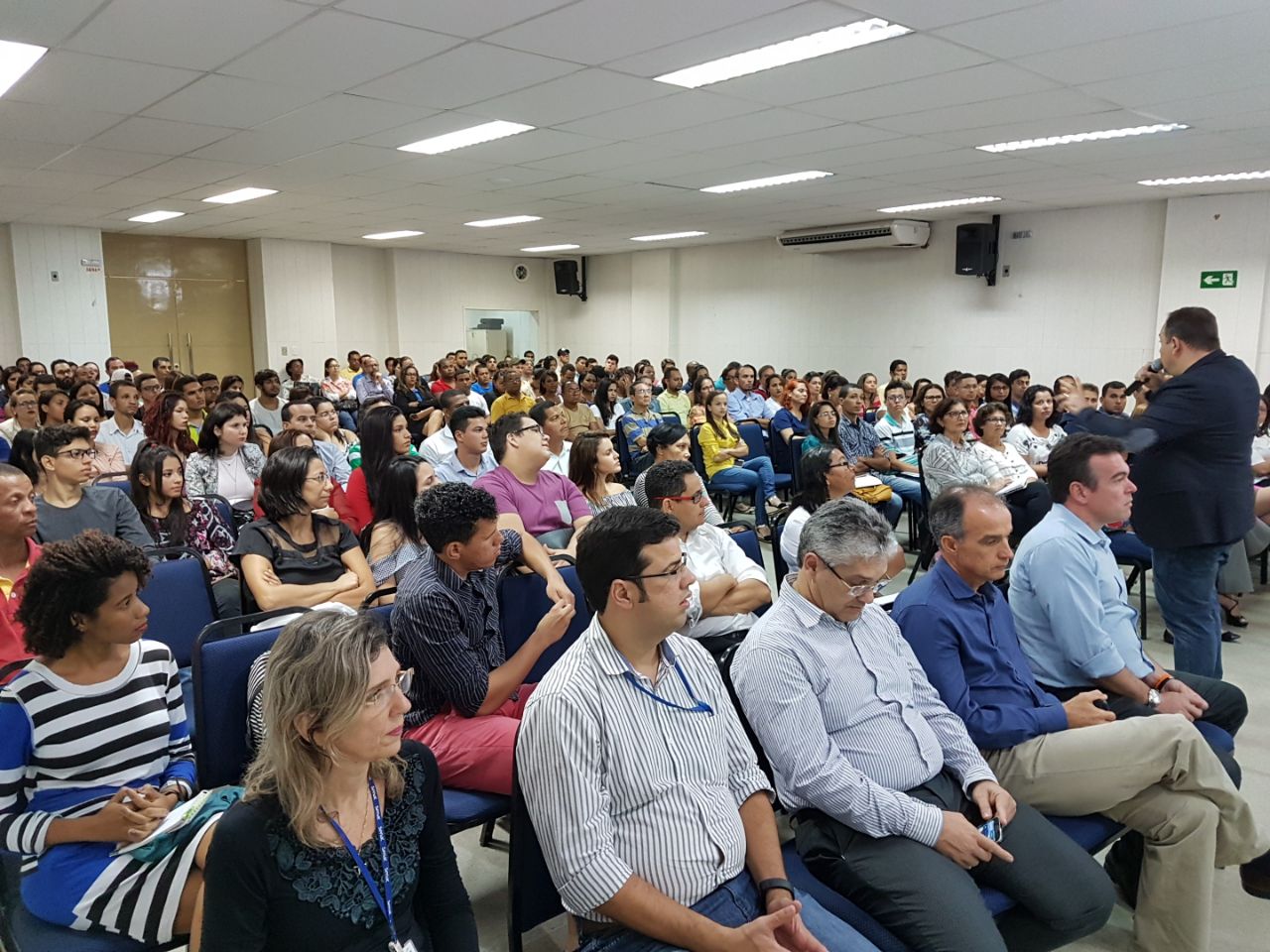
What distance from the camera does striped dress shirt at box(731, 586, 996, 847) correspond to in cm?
186

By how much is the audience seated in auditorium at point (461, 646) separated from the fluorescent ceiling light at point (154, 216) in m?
10.0

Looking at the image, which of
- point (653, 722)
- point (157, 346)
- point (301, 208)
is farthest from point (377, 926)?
point (157, 346)

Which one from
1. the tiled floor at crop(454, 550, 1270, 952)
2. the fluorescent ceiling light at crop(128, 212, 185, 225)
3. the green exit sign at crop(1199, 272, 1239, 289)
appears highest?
the fluorescent ceiling light at crop(128, 212, 185, 225)

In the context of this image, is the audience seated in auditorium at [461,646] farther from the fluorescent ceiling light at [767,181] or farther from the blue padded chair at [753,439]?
the fluorescent ceiling light at [767,181]

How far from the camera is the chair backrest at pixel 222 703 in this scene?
196 cm

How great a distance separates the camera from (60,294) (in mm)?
11602

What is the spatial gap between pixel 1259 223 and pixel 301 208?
1045cm

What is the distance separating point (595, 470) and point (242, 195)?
687cm

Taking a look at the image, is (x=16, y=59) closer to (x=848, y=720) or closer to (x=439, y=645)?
(x=439, y=645)

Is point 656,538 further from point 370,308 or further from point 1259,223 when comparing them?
point 370,308

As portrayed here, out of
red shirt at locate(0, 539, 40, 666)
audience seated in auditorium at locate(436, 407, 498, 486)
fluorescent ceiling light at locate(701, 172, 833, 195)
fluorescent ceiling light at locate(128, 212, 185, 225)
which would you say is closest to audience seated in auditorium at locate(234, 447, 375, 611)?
red shirt at locate(0, 539, 40, 666)

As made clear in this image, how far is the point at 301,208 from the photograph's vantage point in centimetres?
993

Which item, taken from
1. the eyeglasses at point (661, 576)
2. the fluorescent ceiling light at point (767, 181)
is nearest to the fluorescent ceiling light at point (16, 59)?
the eyeglasses at point (661, 576)

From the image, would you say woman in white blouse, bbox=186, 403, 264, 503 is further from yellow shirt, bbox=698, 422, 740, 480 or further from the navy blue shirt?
the navy blue shirt
